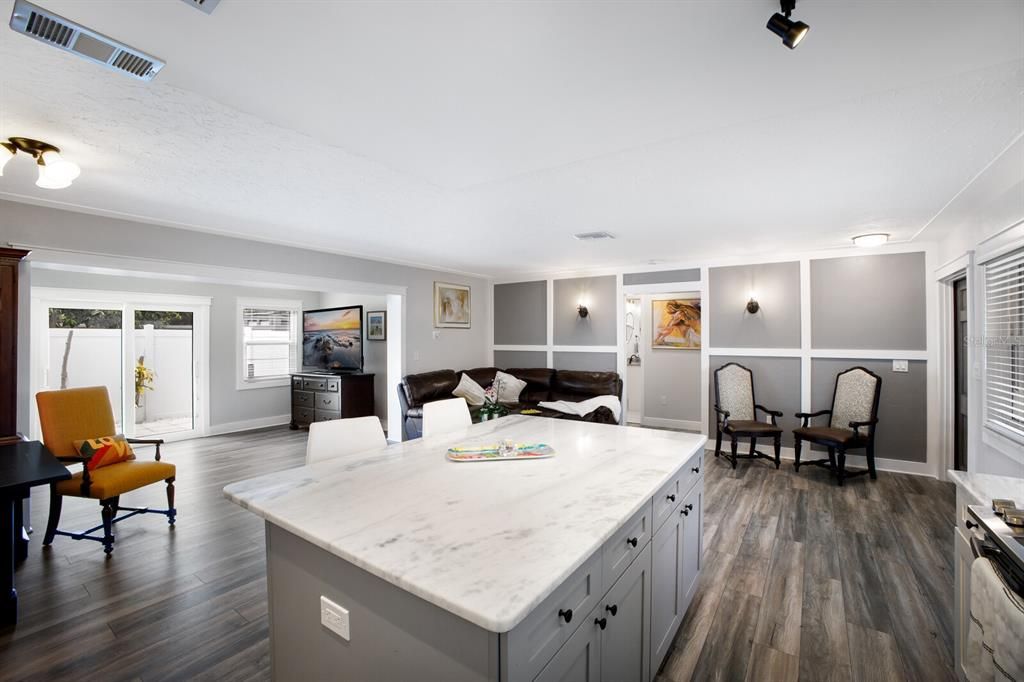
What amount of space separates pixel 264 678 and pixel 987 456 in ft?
15.2

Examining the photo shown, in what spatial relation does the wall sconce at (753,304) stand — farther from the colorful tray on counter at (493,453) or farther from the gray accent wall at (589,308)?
the colorful tray on counter at (493,453)

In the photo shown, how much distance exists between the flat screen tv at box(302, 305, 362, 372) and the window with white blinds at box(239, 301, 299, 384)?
0.21 metres

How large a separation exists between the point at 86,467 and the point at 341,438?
7.22 ft

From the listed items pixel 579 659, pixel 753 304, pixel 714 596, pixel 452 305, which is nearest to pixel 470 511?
pixel 579 659

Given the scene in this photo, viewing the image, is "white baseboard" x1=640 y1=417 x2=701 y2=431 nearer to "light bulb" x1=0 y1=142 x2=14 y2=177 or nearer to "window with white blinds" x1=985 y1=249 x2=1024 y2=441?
"window with white blinds" x1=985 y1=249 x2=1024 y2=441

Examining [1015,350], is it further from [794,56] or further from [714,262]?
[714,262]

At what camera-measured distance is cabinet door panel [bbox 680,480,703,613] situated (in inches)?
86.1

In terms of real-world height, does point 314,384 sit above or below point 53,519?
above

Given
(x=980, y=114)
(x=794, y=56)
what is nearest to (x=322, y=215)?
(x=794, y=56)

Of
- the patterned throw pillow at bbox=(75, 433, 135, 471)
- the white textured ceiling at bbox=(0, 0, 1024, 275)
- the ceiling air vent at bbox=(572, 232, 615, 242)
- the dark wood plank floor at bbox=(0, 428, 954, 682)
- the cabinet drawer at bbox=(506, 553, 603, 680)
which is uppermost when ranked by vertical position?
the ceiling air vent at bbox=(572, 232, 615, 242)

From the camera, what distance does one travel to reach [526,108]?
75.8 inches

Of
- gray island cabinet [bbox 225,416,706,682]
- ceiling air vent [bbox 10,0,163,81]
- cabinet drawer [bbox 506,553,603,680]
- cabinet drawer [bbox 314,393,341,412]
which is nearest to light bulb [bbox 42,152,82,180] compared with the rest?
ceiling air vent [bbox 10,0,163,81]

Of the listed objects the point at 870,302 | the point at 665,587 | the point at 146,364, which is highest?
the point at 870,302

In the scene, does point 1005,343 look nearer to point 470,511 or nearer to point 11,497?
point 470,511
